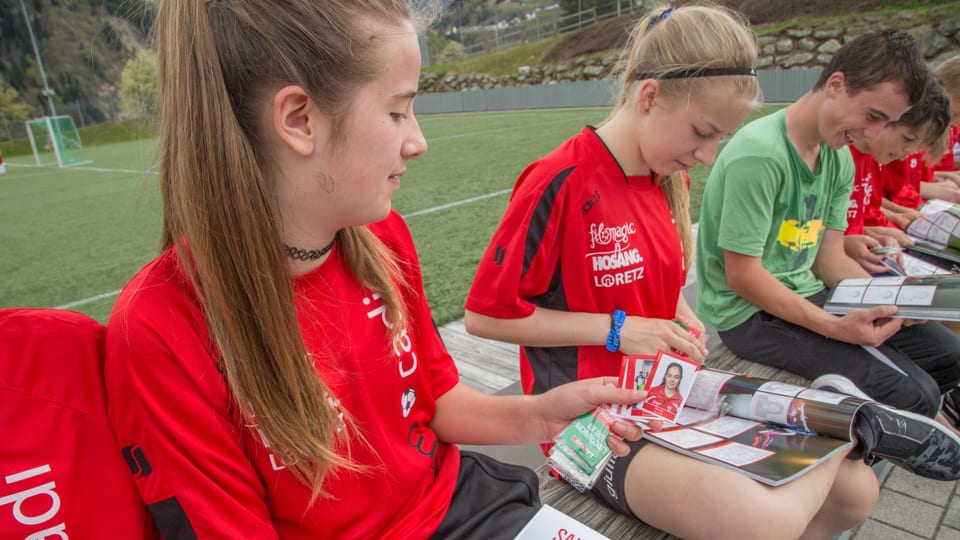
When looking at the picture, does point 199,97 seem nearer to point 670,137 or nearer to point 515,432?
point 515,432

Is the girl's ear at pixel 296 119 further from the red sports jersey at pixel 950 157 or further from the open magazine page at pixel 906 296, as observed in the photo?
the red sports jersey at pixel 950 157

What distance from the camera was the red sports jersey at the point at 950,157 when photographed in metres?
4.58

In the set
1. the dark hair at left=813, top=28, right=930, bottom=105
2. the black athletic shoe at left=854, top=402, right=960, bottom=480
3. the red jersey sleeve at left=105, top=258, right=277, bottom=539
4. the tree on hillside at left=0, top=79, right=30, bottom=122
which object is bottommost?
the black athletic shoe at left=854, top=402, right=960, bottom=480

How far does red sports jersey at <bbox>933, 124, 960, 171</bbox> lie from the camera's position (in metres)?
4.58

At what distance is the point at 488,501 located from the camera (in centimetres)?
121

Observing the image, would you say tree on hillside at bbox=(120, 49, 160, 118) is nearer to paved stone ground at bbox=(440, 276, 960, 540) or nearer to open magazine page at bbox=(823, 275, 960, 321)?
paved stone ground at bbox=(440, 276, 960, 540)

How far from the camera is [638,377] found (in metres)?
1.28

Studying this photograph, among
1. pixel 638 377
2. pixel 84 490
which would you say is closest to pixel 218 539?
pixel 84 490

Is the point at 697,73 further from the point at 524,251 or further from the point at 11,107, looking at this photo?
the point at 11,107

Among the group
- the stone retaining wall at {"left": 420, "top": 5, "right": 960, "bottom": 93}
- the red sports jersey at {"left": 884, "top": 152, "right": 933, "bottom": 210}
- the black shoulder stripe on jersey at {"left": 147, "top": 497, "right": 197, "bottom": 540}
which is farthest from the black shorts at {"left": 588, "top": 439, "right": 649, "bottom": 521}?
the stone retaining wall at {"left": 420, "top": 5, "right": 960, "bottom": 93}

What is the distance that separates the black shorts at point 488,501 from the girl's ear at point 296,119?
75 centimetres

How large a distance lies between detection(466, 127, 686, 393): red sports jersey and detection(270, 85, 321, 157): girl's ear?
81 cm

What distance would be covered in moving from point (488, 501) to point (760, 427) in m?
0.69

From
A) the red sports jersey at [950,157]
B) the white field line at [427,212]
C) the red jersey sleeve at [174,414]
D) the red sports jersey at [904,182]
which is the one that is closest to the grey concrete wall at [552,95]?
the white field line at [427,212]
